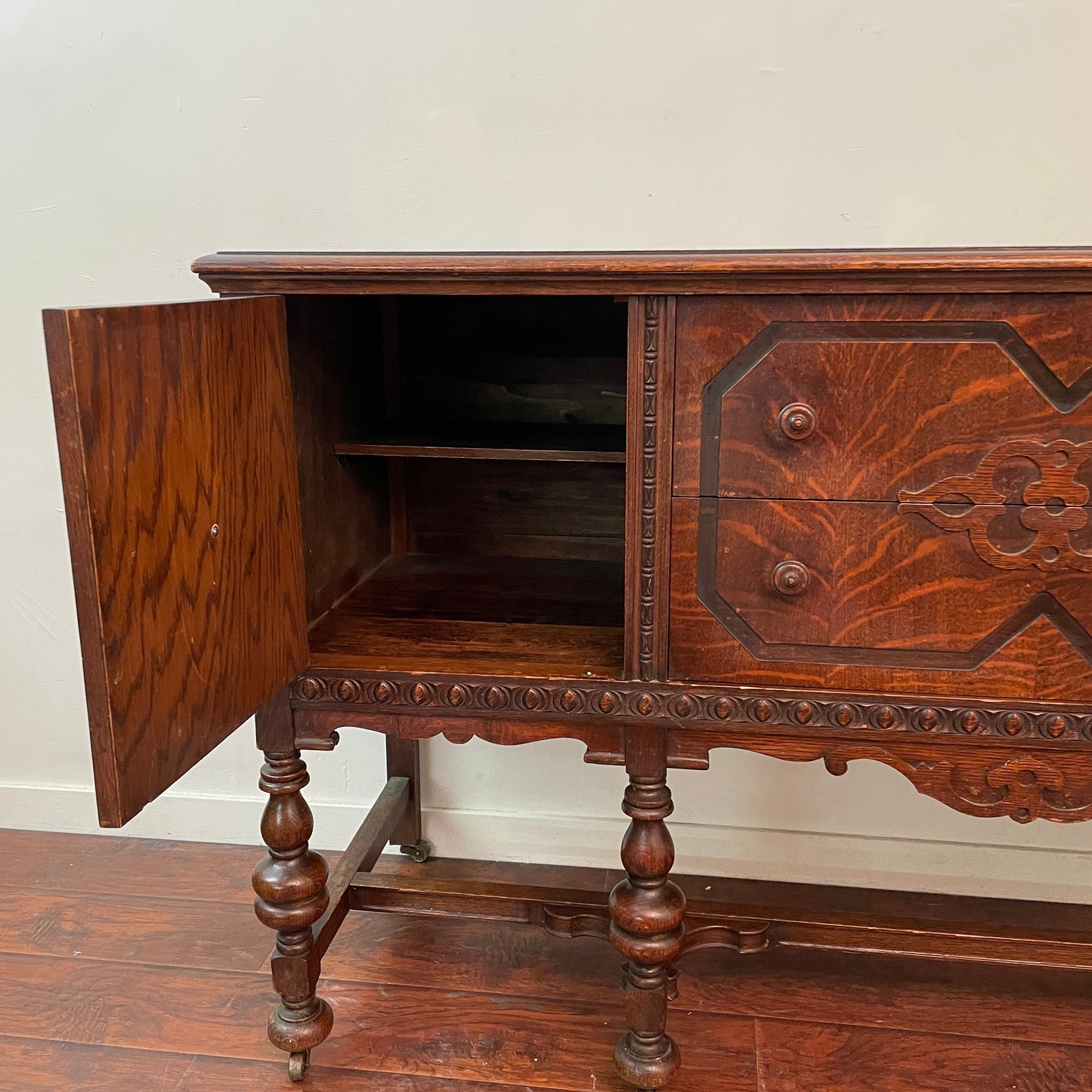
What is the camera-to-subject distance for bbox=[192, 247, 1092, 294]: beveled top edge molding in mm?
1097

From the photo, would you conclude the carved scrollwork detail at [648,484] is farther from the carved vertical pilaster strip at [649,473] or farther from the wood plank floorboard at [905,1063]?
the wood plank floorboard at [905,1063]

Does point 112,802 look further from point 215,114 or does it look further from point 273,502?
point 215,114

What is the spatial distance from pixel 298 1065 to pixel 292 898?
290mm

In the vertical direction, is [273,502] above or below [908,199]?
below

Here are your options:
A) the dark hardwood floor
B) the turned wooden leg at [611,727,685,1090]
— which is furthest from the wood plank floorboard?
the turned wooden leg at [611,727,685,1090]

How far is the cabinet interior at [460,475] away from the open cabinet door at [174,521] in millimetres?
148

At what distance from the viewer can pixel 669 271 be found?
1.14 m

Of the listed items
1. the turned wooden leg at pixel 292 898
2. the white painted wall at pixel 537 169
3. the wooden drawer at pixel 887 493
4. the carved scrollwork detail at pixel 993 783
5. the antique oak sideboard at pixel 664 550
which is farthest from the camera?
the white painted wall at pixel 537 169

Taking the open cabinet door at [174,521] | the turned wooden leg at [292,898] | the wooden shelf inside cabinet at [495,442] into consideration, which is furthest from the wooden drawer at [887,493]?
the turned wooden leg at [292,898]

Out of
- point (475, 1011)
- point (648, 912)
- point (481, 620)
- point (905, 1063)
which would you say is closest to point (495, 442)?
point (481, 620)

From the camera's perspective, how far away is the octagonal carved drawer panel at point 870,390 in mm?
1130

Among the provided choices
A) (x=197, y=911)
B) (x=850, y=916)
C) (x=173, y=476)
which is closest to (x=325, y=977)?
(x=197, y=911)

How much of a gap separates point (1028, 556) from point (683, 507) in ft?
1.35

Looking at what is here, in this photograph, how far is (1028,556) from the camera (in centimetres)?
118
